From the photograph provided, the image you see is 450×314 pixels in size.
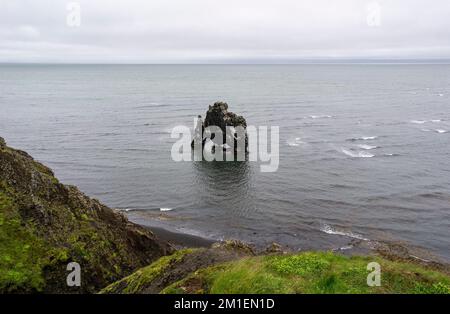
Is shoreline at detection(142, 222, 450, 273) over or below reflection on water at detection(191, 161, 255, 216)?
below

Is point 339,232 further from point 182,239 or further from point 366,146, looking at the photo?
point 366,146

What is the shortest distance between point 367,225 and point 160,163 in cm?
3742

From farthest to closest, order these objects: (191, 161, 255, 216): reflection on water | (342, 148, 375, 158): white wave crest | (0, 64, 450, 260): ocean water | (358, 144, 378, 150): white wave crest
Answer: (358, 144, 378, 150): white wave crest < (342, 148, 375, 158): white wave crest < (191, 161, 255, 216): reflection on water < (0, 64, 450, 260): ocean water

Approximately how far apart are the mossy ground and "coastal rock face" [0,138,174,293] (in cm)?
661

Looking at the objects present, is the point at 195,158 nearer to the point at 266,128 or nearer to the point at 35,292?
the point at 266,128

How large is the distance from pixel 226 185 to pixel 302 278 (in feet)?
143

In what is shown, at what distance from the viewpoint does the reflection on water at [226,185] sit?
172ft

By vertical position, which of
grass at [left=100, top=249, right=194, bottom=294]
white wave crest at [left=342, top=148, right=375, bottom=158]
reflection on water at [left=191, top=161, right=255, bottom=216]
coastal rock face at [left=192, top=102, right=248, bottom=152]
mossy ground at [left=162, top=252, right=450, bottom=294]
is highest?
coastal rock face at [left=192, top=102, right=248, bottom=152]

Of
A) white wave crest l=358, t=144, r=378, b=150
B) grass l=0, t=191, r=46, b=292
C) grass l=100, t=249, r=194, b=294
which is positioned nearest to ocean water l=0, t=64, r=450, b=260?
white wave crest l=358, t=144, r=378, b=150

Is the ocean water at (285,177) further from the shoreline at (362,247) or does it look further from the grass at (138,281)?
the grass at (138,281)

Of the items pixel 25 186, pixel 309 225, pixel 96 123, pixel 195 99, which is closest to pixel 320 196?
pixel 309 225

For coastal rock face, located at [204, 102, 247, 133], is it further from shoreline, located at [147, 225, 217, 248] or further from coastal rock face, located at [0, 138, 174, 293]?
coastal rock face, located at [0, 138, 174, 293]

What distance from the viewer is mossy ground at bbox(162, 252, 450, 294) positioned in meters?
15.5
